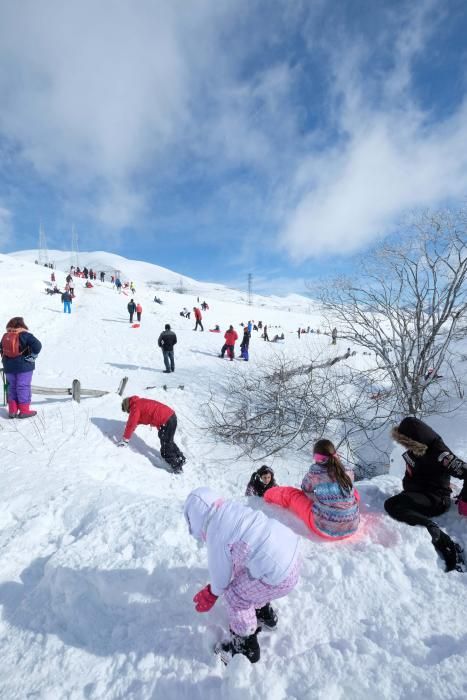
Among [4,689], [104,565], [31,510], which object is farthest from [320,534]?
[31,510]

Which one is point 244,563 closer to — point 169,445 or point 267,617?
point 267,617

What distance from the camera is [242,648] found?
2004mm

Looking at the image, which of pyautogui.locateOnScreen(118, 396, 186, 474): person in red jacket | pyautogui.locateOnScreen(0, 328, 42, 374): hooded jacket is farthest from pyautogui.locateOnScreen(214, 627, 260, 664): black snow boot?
pyautogui.locateOnScreen(0, 328, 42, 374): hooded jacket

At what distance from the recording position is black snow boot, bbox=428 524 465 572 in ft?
8.34

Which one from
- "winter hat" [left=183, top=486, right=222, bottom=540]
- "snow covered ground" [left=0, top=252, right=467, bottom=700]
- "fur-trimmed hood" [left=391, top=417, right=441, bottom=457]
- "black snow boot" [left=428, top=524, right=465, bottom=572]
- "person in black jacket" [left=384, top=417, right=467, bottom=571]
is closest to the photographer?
"snow covered ground" [left=0, top=252, right=467, bottom=700]

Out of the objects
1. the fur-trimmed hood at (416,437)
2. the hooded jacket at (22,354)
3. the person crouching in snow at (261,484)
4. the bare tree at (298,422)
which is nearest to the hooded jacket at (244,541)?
the fur-trimmed hood at (416,437)

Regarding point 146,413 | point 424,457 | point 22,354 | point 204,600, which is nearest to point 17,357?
point 22,354

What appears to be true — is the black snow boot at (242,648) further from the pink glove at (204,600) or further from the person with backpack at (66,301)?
the person with backpack at (66,301)

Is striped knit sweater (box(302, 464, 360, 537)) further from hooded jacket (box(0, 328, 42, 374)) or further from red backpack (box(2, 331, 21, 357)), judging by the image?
red backpack (box(2, 331, 21, 357))

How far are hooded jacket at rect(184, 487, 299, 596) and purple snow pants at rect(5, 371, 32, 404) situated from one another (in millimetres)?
5135

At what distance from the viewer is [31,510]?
360 cm

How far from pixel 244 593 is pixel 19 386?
18.5ft

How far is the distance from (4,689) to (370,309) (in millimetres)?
9344

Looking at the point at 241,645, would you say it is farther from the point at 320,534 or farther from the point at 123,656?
the point at 320,534
